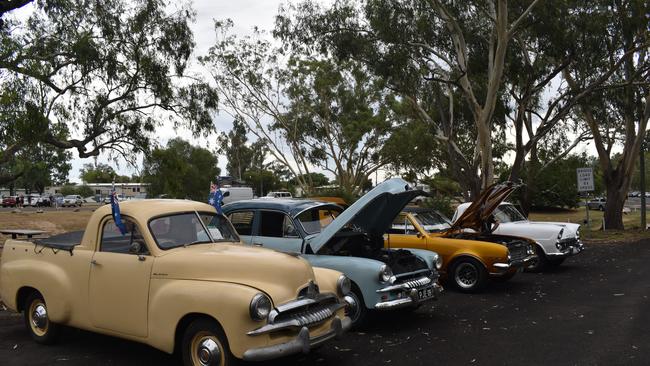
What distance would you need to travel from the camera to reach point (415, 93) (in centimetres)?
2306

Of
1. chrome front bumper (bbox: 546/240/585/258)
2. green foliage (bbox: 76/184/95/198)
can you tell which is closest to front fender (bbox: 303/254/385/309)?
chrome front bumper (bbox: 546/240/585/258)

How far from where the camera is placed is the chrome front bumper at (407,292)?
6.84 metres

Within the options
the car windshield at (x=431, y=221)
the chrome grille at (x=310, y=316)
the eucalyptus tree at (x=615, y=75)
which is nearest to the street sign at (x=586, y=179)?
the eucalyptus tree at (x=615, y=75)

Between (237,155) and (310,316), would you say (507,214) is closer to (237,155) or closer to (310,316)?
(310,316)

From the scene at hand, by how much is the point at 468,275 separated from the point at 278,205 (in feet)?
13.1

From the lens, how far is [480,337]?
678 centimetres

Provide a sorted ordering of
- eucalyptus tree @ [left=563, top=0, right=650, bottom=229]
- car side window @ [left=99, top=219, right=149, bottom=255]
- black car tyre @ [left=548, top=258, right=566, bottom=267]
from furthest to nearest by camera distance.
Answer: eucalyptus tree @ [left=563, top=0, right=650, bottom=229], black car tyre @ [left=548, top=258, right=566, bottom=267], car side window @ [left=99, top=219, right=149, bottom=255]

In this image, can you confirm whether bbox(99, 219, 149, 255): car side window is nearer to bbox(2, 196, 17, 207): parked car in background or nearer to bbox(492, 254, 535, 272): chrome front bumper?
bbox(492, 254, 535, 272): chrome front bumper

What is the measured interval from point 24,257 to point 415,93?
18.6 m

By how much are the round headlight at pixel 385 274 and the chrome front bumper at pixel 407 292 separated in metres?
0.10

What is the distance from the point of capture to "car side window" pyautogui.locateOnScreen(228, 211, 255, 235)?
8453 millimetres

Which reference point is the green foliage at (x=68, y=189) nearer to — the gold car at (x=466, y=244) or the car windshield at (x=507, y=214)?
the car windshield at (x=507, y=214)

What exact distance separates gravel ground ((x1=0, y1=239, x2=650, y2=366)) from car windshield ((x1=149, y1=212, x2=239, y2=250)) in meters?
1.27

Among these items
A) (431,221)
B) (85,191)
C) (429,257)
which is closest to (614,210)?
(431,221)
